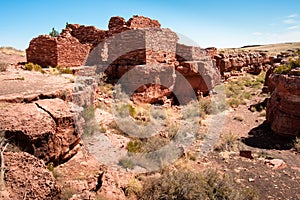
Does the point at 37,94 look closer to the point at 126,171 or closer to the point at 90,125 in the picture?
the point at 90,125

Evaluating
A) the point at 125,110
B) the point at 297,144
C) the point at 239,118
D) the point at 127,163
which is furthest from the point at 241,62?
the point at 127,163

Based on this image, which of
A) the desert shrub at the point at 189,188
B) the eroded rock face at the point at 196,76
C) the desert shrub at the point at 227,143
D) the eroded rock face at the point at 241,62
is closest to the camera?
the desert shrub at the point at 189,188

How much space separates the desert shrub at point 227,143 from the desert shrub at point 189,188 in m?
2.50

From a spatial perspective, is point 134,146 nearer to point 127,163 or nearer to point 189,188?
point 127,163

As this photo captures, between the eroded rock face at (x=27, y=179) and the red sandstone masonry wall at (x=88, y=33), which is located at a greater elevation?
the red sandstone masonry wall at (x=88, y=33)

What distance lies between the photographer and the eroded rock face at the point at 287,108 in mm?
8438

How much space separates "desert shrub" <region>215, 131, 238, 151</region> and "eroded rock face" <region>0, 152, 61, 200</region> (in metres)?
5.42

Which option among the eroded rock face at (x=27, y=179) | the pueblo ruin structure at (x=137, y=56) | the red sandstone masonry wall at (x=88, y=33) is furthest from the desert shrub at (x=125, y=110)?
the red sandstone masonry wall at (x=88, y=33)

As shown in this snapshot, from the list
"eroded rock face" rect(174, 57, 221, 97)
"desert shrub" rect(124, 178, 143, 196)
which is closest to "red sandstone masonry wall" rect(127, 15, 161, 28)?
"eroded rock face" rect(174, 57, 221, 97)

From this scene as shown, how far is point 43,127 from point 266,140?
7.41 m

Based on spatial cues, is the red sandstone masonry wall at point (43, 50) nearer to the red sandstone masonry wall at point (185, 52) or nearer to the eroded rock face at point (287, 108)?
the red sandstone masonry wall at point (185, 52)

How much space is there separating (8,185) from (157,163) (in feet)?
12.0

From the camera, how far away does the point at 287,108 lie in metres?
8.66

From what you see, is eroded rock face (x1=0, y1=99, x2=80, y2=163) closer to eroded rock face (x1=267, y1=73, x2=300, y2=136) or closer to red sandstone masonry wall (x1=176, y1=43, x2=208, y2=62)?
eroded rock face (x1=267, y1=73, x2=300, y2=136)
